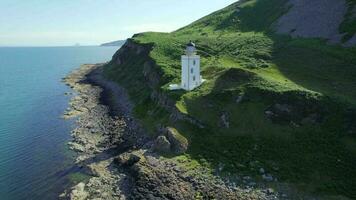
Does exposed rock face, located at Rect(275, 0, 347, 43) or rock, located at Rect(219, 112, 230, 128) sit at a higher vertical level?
exposed rock face, located at Rect(275, 0, 347, 43)

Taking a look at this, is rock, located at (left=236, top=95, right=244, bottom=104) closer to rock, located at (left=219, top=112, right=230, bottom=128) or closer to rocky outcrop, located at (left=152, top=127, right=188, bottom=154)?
rock, located at (left=219, top=112, right=230, bottom=128)

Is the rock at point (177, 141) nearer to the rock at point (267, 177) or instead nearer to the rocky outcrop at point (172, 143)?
the rocky outcrop at point (172, 143)

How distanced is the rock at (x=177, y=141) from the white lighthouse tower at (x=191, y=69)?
15.4 meters

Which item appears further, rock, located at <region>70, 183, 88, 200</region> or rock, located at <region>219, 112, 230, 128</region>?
rock, located at <region>219, 112, 230, 128</region>

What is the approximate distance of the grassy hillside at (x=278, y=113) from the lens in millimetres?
50719

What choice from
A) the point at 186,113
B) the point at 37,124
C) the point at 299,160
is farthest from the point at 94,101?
the point at 299,160

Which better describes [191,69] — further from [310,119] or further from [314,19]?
[314,19]

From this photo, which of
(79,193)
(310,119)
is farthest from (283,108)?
(79,193)

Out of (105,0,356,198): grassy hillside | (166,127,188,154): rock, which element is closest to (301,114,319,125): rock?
(105,0,356,198): grassy hillside

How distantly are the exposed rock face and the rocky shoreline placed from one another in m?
55.6

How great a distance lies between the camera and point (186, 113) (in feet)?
213

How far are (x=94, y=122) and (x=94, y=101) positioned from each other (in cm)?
2228

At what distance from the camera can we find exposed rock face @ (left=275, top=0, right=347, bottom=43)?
96.9m

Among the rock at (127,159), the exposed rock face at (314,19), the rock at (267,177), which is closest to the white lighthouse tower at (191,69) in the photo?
the rock at (127,159)
